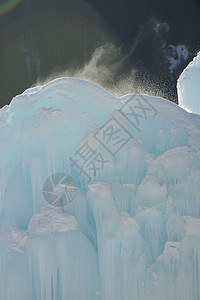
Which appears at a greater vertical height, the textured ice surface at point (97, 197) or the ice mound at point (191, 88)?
the ice mound at point (191, 88)

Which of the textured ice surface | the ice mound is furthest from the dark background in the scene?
the textured ice surface

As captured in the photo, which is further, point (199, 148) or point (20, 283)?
point (199, 148)

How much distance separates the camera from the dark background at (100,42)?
1384 centimetres

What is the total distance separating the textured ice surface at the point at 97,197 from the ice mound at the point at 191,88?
1968 mm

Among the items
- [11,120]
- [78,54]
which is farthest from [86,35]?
[11,120]

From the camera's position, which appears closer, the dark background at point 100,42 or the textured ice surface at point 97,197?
the textured ice surface at point 97,197

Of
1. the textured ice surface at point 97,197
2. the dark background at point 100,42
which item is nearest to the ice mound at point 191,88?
the textured ice surface at point 97,197

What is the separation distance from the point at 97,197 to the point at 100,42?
1105cm

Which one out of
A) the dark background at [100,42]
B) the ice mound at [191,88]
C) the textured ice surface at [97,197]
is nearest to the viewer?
the textured ice surface at [97,197]

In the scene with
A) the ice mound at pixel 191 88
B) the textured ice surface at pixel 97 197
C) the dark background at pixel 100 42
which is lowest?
the textured ice surface at pixel 97 197

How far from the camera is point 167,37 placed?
14102mm

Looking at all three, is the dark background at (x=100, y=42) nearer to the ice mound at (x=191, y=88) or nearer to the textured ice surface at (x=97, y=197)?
the ice mound at (x=191, y=88)

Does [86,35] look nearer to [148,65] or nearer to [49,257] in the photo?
[148,65]

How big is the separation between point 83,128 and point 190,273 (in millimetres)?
2028
